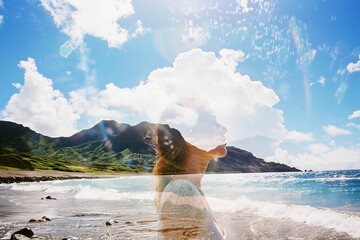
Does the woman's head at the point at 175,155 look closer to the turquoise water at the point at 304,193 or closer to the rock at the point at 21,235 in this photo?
the rock at the point at 21,235

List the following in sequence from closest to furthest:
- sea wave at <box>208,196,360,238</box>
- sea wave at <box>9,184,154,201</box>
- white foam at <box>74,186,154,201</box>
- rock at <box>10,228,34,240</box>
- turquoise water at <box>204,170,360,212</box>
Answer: rock at <box>10,228,34,240</box>, sea wave at <box>208,196,360,238</box>, turquoise water at <box>204,170,360,212</box>, white foam at <box>74,186,154,201</box>, sea wave at <box>9,184,154,201</box>

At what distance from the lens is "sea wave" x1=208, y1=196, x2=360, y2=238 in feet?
57.9

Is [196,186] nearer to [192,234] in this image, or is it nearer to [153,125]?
[153,125]

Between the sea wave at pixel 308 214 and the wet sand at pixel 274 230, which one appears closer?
the wet sand at pixel 274 230

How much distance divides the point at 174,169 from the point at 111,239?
963 cm

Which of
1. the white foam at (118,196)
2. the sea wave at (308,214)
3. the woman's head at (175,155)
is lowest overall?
the white foam at (118,196)

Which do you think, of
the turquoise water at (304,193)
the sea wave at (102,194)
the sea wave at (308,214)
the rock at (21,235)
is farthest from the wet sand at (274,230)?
the sea wave at (102,194)

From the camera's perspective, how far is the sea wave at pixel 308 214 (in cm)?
1766

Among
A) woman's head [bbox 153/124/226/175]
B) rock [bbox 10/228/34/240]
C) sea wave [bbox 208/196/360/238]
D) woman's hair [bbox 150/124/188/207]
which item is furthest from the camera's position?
sea wave [bbox 208/196/360/238]

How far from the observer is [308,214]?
71.4 ft

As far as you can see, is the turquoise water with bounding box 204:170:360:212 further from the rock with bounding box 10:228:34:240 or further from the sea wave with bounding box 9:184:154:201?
the rock with bounding box 10:228:34:240

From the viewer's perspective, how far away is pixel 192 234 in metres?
14.9

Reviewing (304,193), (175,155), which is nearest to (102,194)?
(304,193)

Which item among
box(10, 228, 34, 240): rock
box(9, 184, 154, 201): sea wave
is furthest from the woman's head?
box(9, 184, 154, 201): sea wave
